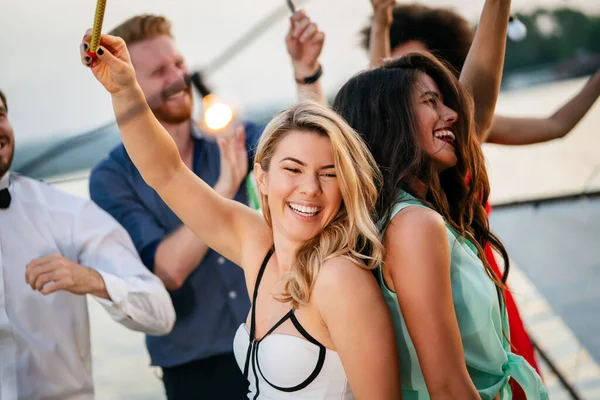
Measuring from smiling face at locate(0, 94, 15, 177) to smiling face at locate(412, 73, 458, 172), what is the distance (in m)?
0.97

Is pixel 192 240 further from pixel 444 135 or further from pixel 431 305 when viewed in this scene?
pixel 431 305

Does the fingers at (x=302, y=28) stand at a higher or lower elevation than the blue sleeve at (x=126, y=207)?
higher

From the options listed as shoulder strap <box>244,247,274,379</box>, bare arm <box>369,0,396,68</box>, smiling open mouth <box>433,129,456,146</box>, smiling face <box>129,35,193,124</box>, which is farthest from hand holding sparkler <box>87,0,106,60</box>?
bare arm <box>369,0,396,68</box>

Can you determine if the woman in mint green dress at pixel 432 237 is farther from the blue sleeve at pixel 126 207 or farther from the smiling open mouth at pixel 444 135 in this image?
the blue sleeve at pixel 126 207

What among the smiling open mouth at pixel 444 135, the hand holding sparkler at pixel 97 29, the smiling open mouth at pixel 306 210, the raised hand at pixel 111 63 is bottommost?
the smiling open mouth at pixel 306 210

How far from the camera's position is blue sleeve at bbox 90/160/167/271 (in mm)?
2016

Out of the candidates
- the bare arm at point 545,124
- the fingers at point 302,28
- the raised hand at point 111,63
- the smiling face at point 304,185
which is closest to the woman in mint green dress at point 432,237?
the smiling face at point 304,185

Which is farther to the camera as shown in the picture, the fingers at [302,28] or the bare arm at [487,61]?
the fingers at [302,28]

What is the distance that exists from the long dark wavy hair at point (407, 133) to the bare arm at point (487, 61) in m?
0.27

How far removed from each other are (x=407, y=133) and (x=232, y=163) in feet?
2.20

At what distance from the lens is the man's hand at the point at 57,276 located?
1.65 m

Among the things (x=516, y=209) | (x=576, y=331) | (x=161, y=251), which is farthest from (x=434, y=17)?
(x=516, y=209)

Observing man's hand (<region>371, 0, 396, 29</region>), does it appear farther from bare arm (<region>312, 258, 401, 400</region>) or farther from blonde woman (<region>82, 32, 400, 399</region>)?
bare arm (<region>312, 258, 401, 400</region>)

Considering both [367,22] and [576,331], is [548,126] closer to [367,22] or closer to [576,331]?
[367,22]
